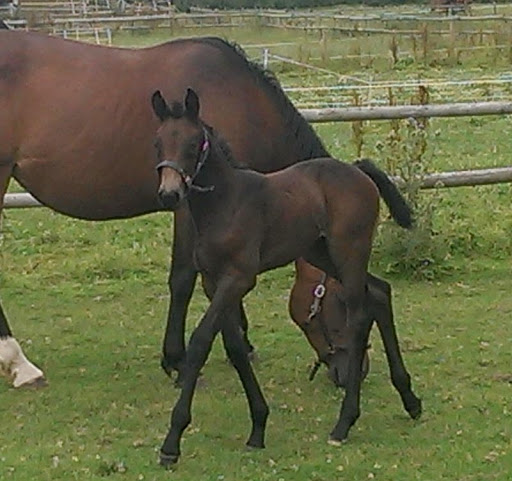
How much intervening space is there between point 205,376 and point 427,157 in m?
6.35


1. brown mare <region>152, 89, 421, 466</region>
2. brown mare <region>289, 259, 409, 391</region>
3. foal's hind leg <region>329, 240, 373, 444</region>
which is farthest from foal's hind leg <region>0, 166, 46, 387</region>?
foal's hind leg <region>329, 240, 373, 444</region>

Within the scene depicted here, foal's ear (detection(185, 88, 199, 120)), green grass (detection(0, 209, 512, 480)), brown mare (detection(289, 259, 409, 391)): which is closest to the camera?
foal's ear (detection(185, 88, 199, 120))

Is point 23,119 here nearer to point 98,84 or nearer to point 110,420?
point 98,84

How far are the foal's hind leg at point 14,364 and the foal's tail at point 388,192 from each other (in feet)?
6.51

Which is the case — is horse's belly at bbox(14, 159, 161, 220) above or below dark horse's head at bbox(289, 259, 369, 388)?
above

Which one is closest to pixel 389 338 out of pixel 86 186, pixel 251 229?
pixel 251 229

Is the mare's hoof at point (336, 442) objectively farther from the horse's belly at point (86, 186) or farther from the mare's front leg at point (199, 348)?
the horse's belly at point (86, 186)

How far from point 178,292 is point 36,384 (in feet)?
3.00

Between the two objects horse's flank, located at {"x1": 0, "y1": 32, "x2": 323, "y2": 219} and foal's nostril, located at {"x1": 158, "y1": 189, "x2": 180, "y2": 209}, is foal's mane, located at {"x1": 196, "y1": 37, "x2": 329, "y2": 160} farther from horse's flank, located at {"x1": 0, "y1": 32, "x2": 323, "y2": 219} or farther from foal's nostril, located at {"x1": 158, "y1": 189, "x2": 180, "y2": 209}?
foal's nostril, located at {"x1": 158, "y1": 189, "x2": 180, "y2": 209}

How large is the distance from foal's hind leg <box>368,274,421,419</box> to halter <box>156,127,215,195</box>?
1065 mm

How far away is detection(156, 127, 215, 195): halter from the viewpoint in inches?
173

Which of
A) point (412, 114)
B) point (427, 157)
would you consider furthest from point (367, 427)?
point (427, 157)

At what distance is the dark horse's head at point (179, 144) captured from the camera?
4379mm

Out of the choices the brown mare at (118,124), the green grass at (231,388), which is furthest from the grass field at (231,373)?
the brown mare at (118,124)
